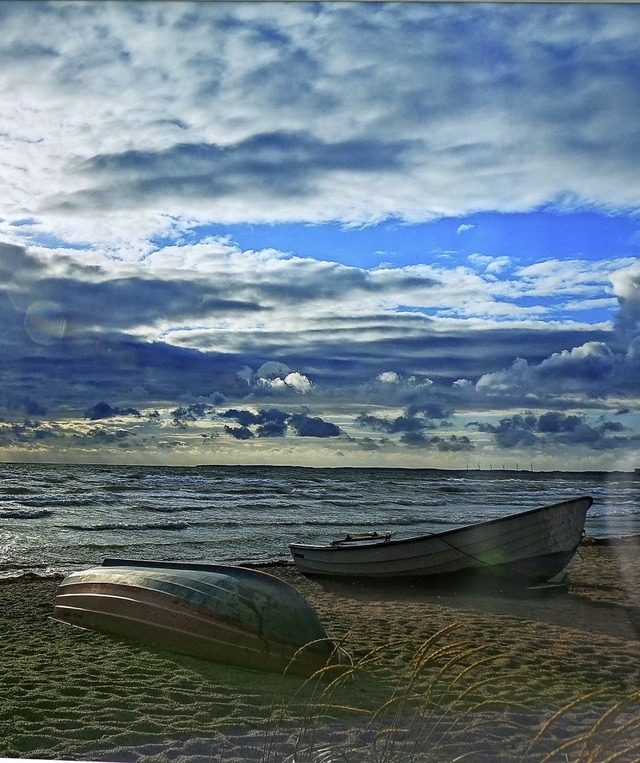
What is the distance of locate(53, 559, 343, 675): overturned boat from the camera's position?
2619 mm

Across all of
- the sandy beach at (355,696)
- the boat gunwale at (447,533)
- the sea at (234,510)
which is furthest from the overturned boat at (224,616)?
the sea at (234,510)

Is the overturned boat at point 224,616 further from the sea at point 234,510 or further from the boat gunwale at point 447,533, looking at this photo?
the sea at point 234,510

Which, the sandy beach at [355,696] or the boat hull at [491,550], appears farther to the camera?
the boat hull at [491,550]

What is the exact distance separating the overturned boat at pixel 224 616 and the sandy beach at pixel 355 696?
0.06 m

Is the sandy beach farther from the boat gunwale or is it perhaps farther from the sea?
the sea

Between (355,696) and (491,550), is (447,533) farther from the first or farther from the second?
(355,696)

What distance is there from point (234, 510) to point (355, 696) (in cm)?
671

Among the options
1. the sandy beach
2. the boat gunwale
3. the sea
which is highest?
the boat gunwale

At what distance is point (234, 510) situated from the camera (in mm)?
9211

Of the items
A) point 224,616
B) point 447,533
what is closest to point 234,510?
point 447,533

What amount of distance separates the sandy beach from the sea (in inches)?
74.7

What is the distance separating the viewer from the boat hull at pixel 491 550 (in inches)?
179

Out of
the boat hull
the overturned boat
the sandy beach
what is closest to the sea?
the boat hull

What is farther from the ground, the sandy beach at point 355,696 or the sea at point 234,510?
the sandy beach at point 355,696
